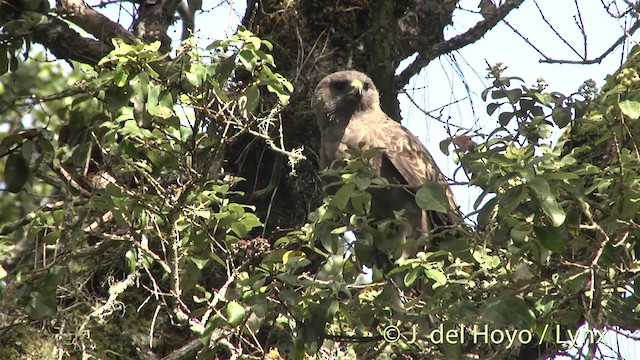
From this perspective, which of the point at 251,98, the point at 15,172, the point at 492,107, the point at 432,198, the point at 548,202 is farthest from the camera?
the point at 251,98

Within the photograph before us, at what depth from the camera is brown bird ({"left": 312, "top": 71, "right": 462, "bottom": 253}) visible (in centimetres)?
503

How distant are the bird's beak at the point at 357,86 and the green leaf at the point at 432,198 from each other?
6.95 feet

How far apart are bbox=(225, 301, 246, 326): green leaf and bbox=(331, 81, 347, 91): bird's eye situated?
6.77 ft

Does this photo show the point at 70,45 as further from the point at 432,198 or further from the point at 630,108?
the point at 630,108

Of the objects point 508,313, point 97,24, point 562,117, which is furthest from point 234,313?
point 97,24

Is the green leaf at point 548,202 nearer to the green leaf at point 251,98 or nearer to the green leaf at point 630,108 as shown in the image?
the green leaf at point 630,108

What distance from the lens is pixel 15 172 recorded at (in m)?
3.33

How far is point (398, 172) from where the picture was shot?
16.7ft

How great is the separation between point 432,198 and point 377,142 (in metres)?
2.17

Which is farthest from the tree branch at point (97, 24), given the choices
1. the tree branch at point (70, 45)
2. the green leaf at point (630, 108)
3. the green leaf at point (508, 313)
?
the green leaf at point (630, 108)

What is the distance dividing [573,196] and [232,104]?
163cm

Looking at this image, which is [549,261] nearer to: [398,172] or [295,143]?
[398,172]

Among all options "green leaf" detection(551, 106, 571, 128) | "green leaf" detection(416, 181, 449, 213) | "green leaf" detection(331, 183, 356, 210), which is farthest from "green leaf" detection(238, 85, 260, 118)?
"green leaf" detection(551, 106, 571, 128)

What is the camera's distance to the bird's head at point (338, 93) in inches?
204
